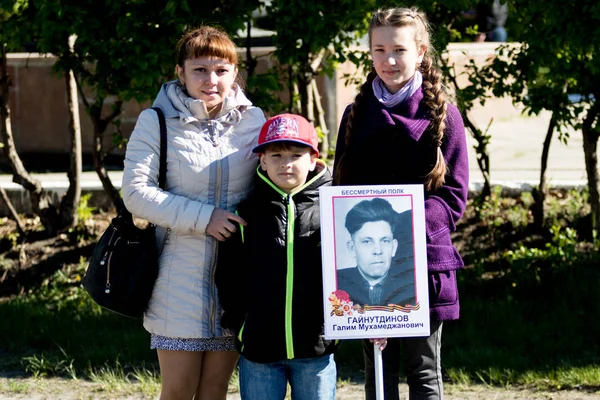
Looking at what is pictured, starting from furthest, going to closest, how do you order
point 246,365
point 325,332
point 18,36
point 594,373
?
point 18,36 < point 594,373 < point 246,365 < point 325,332

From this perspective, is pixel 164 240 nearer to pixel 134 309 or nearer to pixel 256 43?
pixel 134 309

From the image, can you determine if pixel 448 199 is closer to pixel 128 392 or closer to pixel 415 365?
pixel 415 365

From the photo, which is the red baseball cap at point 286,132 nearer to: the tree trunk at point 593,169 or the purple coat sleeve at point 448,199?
the purple coat sleeve at point 448,199

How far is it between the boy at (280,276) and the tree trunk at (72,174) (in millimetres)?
4053

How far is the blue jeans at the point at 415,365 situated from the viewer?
11.9 feet

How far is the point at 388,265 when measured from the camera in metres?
3.41

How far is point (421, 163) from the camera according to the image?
356 centimetres

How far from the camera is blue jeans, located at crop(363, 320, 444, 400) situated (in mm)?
3631

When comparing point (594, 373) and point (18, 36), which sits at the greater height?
point (18, 36)

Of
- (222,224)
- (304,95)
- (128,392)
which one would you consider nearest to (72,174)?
(304,95)

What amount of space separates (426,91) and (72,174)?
4453mm

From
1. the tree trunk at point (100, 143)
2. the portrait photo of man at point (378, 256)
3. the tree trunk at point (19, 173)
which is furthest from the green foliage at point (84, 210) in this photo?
the portrait photo of man at point (378, 256)

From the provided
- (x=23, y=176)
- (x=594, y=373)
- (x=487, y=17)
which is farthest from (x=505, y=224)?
(x=487, y=17)

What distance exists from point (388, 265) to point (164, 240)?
90 centimetres
